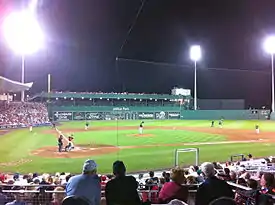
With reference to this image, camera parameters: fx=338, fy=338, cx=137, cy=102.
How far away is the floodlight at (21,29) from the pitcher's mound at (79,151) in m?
6.95

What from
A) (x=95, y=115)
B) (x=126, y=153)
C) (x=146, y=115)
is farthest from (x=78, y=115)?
(x=126, y=153)

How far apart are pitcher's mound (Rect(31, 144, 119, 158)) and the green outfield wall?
55.6ft

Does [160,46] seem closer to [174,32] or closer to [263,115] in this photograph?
[174,32]

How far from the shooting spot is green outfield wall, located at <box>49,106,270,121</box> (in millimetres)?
39078

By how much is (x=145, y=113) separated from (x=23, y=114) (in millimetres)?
15363

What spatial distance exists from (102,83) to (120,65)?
8.95 meters

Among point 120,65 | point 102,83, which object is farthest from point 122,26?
point 102,83

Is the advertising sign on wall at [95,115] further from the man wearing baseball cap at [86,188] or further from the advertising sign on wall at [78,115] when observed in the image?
the man wearing baseball cap at [86,188]

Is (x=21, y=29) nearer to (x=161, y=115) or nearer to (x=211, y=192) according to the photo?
(x=211, y=192)

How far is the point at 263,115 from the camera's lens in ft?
137

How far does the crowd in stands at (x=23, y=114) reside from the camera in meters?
32.7

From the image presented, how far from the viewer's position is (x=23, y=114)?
34.1 metres

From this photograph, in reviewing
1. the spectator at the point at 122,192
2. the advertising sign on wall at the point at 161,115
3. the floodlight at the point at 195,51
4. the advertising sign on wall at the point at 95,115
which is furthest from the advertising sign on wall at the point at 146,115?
the spectator at the point at 122,192

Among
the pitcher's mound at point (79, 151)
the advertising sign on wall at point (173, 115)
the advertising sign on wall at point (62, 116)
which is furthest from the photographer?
the advertising sign on wall at point (173, 115)
